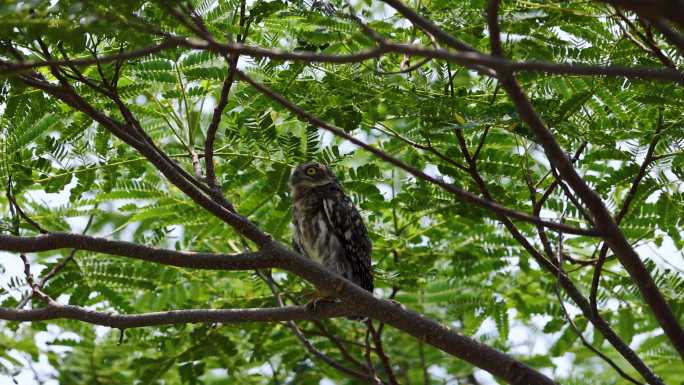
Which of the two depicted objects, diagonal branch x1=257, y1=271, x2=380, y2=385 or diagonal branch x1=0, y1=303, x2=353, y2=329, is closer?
diagonal branch x1=0, y1=303, x2=353, y2=329

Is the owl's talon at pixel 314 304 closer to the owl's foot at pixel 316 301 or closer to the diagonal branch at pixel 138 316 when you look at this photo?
the owl's foot at pixel 316 301

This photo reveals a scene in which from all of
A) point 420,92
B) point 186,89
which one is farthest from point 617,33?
point 186,89

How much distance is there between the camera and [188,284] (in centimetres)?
604

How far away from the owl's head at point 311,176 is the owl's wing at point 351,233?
0.57 ft

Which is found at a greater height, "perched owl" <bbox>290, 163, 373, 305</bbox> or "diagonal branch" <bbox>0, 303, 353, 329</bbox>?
"perched owl" <bbox>290, 163, 373, 305</bbox>

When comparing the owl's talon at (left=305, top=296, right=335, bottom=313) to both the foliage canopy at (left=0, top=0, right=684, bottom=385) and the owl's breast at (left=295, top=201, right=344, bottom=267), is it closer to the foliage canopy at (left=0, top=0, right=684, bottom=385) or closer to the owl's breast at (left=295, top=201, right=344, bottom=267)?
the foliage canopy at (left=0, top=0, right=684, bottom=385)

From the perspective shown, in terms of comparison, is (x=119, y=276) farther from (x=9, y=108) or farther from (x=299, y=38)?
(x=299, y=38)

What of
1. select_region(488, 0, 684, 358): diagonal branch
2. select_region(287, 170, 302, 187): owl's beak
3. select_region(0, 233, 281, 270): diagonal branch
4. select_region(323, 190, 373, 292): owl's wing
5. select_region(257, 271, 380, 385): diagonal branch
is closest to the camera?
select_region(488, 0, 684, 358): diagonal branch

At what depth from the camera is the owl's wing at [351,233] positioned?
5.53 m

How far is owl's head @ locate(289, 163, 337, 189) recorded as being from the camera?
5320 millimetres

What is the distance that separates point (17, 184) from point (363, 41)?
90.0 inches

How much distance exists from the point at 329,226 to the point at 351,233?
275 millimetres

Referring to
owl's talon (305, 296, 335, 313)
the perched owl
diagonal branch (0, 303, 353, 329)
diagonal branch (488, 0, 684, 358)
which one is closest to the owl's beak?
the perched owl

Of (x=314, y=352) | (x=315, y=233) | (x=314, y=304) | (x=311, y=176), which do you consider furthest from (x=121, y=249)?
→ (x=315, y=233)
